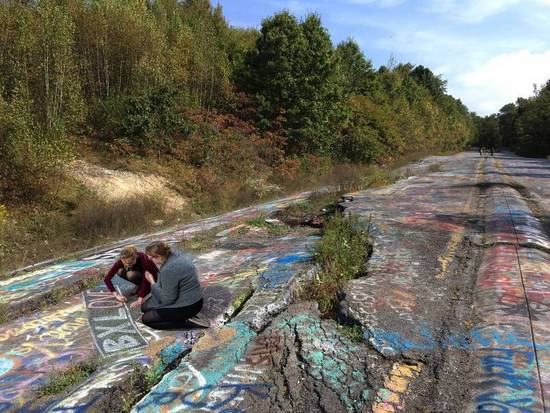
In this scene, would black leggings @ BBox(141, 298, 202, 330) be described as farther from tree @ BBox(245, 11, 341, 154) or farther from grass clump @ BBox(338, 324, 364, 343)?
tree @ BBox(245, 11, 341, 154)

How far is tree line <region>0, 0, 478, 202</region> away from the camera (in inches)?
503

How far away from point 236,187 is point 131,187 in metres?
3.77

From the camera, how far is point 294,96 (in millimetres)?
21359

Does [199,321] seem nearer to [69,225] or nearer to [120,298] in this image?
[120,298]

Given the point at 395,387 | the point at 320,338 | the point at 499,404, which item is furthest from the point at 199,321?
Result: the point at 499,404

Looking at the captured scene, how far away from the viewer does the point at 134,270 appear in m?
6.12

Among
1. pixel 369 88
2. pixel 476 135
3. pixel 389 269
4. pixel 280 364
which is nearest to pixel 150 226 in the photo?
pixel 389 269

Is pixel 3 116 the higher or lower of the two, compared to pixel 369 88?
lower

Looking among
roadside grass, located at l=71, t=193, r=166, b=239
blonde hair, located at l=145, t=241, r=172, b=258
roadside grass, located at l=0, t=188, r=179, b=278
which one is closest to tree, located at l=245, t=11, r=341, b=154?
roadside grass, located at l=71, t=193, r=166, b=239

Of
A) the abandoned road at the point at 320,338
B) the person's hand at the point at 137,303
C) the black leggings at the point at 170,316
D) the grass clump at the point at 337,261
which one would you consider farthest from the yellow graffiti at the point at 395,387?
the person's hand at the point at 137,303

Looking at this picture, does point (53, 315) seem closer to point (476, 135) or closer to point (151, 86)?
point (151, 86)

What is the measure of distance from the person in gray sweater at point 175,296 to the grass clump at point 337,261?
1317mm

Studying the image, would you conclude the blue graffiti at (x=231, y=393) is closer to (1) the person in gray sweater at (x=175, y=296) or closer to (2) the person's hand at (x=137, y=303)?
(1) the person in gray sweater at (x=175, y=296)

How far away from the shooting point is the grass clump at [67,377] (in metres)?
4.01
